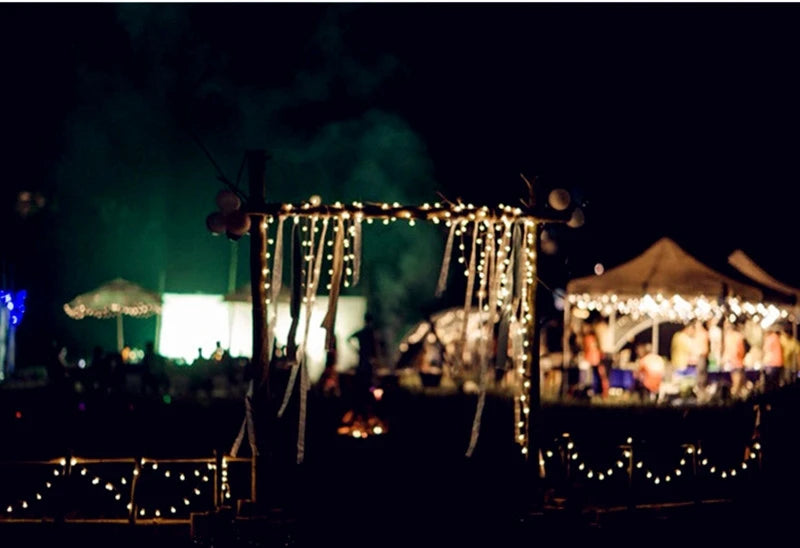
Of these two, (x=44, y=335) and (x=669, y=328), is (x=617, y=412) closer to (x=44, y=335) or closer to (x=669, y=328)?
(x=669, y=328)

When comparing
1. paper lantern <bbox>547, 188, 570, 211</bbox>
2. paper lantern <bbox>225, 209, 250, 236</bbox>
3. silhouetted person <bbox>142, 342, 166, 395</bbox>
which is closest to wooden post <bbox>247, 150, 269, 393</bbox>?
paper lantern <bbox>225, 209, 250, 236</bbox>

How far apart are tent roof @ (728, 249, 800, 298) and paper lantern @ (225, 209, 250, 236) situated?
42.0 feet

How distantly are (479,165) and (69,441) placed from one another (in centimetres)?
2342

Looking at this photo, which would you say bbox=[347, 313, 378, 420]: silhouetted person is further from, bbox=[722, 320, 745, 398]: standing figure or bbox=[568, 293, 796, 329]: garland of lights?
bbox=[722, 320, 745, 398]: standing figure

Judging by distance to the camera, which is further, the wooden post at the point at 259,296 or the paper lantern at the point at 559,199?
the paper lantern at the point at 559,199

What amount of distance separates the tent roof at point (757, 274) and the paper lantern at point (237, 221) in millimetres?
12813

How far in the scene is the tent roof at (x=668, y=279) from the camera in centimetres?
1777

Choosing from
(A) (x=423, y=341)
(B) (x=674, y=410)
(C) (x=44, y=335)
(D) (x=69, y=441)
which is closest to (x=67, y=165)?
(C) (x=44, y=335)

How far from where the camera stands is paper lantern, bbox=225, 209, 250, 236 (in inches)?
385

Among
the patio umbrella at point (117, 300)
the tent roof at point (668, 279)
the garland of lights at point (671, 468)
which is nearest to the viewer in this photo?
the garland of lights at point (671, 468)

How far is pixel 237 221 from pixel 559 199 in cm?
334

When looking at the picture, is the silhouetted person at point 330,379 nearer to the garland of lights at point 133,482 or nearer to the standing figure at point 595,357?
the standing figure at point 595,357

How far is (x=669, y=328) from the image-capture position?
2631 centimetres

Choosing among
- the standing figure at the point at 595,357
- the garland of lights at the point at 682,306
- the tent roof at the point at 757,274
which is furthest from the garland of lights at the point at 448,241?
the tent roof at the point at 757,274
